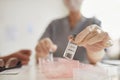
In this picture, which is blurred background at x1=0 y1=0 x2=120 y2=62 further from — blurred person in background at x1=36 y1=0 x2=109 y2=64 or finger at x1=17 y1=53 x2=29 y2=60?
finger at x1=17 y1=53 x2=29 y2=60

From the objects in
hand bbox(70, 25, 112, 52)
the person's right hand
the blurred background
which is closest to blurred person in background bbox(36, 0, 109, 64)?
the person's right hand

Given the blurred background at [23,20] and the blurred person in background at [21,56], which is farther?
the blurred background at [23,20]

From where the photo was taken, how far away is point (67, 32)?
3.57ft

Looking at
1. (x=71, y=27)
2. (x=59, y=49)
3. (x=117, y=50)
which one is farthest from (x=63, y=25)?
(x=117, y=50)

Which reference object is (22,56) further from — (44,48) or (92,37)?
(92,37)

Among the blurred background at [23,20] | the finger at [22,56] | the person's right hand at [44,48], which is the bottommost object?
the finger at [22,56]

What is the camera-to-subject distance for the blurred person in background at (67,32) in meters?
0.83

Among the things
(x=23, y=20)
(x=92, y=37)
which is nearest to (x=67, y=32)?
(x=92, y=37)

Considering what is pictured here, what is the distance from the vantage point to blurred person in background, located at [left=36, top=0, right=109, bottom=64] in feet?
2.72

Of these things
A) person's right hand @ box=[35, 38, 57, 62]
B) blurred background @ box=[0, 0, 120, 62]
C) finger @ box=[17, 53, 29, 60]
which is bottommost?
finger @ box=[17, 53, 29, 60]

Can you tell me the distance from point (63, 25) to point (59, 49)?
183mm

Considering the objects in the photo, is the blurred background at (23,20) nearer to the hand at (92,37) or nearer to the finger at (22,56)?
the finger at (22,56)

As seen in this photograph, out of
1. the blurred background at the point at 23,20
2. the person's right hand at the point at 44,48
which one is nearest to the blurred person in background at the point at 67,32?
the person's right hand at the point at 44,48

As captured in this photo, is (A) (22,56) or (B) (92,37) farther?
(A) (22,56)
